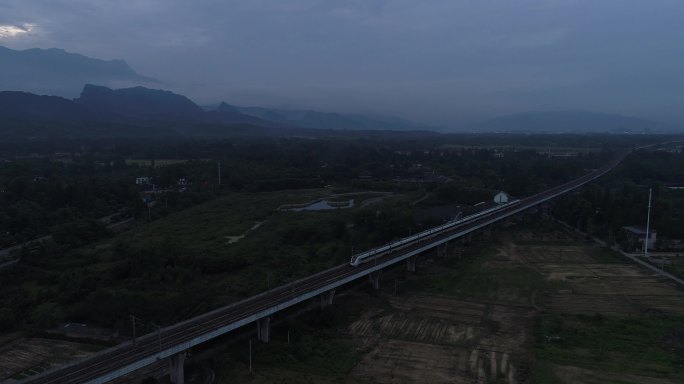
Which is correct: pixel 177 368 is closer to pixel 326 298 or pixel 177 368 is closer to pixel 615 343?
pixel 326 298

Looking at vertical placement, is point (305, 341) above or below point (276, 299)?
below

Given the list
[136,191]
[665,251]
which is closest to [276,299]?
[665,251]

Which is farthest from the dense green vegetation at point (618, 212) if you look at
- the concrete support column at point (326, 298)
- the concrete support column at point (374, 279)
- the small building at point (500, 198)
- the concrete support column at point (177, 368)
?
the concrete support column at point (177, 368)

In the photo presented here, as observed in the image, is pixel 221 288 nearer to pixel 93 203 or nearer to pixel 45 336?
pixel 45 336

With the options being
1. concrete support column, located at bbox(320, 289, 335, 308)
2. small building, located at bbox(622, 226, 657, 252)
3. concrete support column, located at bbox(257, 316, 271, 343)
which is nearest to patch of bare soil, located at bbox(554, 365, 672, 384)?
concrete support column, located at bbox(320, 289, 335, 308)

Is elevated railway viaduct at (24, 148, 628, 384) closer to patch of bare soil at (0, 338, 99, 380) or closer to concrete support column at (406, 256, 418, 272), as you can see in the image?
concrete support column at (406, 256, 418, 272)

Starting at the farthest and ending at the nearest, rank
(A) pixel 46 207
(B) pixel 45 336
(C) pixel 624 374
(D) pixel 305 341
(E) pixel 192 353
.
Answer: (A) pixel 46 207 → (B) pixel 45 336 → (D) pixel 305 341 → (E) pixel 192 353 → (C) pixel 624 374
